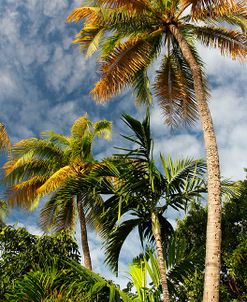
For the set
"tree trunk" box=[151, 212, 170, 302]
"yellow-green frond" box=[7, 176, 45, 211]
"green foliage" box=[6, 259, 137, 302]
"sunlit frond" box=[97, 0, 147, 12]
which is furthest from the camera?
"yellow-green frond" box=[7, 176, 45, 211]

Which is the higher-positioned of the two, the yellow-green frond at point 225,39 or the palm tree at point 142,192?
the yellow-green frond at point 225,39

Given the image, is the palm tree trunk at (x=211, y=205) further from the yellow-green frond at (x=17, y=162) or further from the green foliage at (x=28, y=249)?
the yellow-green frond at (x=17, y=162)

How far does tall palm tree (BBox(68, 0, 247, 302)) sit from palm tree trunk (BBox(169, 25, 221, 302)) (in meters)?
0.04

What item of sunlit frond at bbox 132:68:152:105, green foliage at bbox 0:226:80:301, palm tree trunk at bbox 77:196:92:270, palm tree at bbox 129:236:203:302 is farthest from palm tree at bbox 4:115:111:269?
palm tree at bbox 129:236:203:302

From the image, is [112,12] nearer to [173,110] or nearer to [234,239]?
[173,110]

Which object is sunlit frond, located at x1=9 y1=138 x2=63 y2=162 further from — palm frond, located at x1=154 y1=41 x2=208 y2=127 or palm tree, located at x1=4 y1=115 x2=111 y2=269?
palm frond, located at x1=154 y1=41 x2=208 y2=127

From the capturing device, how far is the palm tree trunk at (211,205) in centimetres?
772

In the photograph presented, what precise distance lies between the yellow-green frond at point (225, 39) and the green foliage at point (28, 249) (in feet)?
22.7

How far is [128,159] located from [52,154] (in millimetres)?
9229

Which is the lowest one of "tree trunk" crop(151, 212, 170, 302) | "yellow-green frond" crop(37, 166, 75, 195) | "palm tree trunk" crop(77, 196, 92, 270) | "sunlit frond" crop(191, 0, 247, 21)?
"tree trunk" crop(151, 212, 170, 302)

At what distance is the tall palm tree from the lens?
11570 millimetres

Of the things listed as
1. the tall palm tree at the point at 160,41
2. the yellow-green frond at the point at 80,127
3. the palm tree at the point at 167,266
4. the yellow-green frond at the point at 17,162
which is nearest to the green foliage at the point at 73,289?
the palm tree at the point at 167,266

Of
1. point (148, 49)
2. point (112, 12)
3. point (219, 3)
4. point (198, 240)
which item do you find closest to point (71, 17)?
point (112, 12)

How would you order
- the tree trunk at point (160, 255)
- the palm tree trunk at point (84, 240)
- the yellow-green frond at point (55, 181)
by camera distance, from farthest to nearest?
the palm tree trunk at point (84, 240)
the yellow-green frond at point (55, 181)
the tree trunk at point (160, 255)
